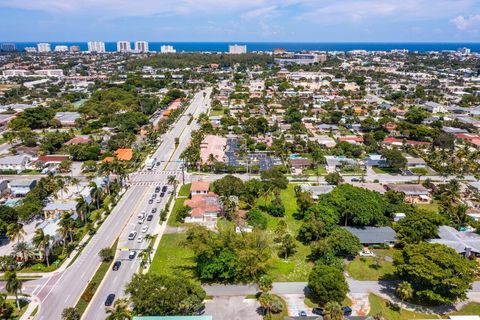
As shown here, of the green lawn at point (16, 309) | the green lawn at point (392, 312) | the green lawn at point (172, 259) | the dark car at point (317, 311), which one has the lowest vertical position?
the green lawn at point (392, 312)

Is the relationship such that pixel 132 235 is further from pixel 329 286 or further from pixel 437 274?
pixel 437 274

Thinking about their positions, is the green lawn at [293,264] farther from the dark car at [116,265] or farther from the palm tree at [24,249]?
the palm tree at [24,249]

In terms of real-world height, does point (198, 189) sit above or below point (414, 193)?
above

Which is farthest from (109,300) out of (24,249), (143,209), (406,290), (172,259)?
(406,290)

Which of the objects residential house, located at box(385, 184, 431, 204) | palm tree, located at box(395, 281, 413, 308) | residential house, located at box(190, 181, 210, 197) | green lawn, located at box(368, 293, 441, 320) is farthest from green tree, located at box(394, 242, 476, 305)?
residential house, located at box(190, 181, 210, 197)

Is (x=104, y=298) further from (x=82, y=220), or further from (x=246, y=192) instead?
(x=246, y=192)

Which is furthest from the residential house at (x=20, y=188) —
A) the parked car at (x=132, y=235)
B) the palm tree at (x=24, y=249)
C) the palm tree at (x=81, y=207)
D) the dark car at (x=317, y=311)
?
the dark car at (x=317, y=311)

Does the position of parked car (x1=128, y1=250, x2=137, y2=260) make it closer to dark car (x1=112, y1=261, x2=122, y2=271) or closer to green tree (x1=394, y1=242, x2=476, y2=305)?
dark car (x1=112, y1=261, x2=122, y2=271)

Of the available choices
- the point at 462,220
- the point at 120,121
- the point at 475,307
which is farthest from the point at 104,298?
the point at 120,121
